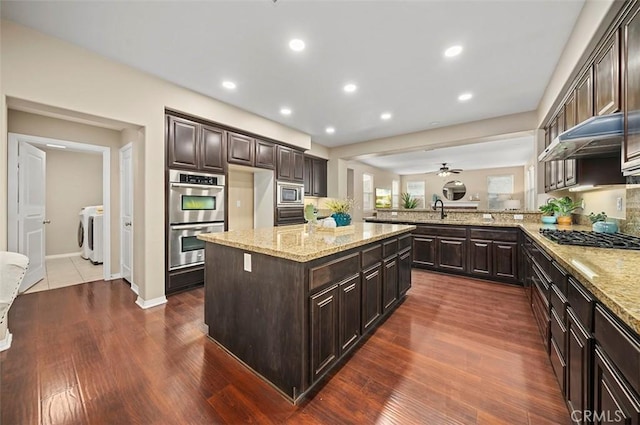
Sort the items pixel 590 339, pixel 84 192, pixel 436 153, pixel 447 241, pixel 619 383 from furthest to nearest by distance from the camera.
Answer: pixel 436 153 → pixel 84 192 → pixel 447 241 → pixel 590 339 → pixel 619 383

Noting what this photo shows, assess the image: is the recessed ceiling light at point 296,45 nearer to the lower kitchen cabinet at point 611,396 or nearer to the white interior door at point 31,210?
the lower kitchen cabinet at point 611,396

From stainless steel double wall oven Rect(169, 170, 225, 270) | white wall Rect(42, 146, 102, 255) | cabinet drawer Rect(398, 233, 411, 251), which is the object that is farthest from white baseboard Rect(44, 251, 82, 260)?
cabinet drawer Rect(398, 233, 411, 251)

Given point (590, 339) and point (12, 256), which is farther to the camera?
point (12, 256)

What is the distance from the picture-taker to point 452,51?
8.25 feet

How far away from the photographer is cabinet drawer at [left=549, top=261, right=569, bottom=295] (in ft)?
4.65

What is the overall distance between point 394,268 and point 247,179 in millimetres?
3499

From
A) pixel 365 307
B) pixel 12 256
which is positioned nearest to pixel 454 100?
pixel 365 307

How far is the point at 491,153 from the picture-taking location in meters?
7.04

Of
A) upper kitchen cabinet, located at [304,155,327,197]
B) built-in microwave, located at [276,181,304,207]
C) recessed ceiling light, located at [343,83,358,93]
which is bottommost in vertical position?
built-in microwave, located at [276,181,304,207]

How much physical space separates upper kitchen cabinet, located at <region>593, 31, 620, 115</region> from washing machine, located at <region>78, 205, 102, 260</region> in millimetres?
7094

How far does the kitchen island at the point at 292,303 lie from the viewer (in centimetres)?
155

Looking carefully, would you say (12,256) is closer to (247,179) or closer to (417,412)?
(417,412)

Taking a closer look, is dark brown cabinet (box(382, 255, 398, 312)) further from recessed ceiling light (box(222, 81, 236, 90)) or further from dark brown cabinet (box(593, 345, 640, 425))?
recessed ceiling light (box(222, 81, 236, 90))

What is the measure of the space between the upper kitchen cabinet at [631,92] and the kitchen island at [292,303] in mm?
1620
